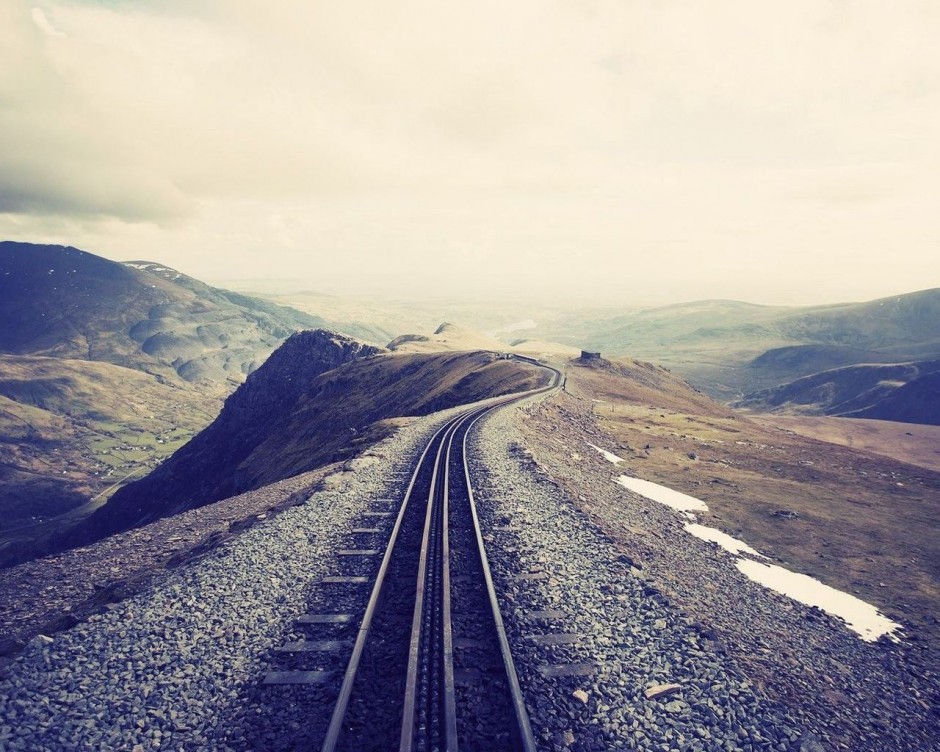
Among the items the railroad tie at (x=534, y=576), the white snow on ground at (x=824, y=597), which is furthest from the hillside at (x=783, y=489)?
the railroad tie at (x=534, y=576)

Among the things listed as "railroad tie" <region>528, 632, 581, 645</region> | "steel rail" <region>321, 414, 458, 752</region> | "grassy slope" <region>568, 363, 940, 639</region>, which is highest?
"steel rail" <region>321, 414, 458, 752</region>

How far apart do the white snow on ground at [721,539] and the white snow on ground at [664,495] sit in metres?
2.44

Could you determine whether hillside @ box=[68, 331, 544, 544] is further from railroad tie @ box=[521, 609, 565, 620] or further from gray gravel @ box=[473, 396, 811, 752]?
railroad tie @ box=[521, 609, 565, 620]

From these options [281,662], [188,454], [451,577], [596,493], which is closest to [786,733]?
[451,577]

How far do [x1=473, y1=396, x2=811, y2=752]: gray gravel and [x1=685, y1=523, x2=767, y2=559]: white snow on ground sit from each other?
9744 millimetres

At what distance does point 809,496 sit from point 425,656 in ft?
111

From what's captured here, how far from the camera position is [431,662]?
10.3 meters

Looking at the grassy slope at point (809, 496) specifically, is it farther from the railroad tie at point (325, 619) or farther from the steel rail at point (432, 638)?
the railroad tie at point (325, 619)

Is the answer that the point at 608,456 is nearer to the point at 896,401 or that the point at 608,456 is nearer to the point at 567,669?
the point at 567,669

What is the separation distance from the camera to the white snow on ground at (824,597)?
18281 millimetres

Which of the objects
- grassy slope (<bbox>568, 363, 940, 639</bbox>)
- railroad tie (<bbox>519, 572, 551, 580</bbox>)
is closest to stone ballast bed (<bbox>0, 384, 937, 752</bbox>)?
railroad tie (<bbox>519, 572, 551, 580</bbox>)

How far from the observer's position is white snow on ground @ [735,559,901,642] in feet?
60.0

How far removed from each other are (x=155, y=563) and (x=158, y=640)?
9822 millimetres

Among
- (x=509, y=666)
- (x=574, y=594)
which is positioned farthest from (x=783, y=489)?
(x=509, y=666)
